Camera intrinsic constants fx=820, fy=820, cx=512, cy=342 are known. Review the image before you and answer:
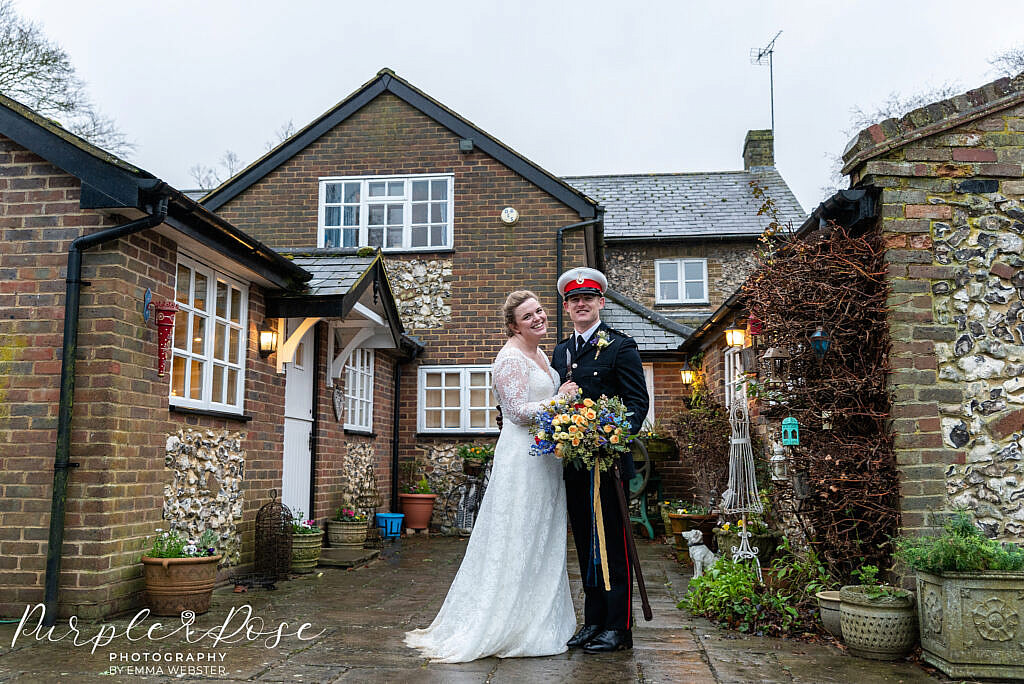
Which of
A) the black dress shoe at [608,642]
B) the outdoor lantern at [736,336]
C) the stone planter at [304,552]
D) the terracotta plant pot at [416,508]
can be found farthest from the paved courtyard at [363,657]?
the terracotta plant pot at [416,508]

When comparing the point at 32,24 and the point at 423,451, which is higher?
the point at 32,24

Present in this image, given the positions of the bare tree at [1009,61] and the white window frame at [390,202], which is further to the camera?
the bare tree at [1009,61]

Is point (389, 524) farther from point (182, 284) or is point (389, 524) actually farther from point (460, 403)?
point (182, 284)

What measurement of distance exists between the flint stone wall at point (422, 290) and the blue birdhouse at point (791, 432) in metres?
7.97

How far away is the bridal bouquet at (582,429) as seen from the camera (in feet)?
15.3

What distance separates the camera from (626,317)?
14492mm

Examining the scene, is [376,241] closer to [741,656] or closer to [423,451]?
[423,451]

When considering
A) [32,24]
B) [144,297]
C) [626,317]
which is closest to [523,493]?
[144,297]

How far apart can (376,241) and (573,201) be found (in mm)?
3271

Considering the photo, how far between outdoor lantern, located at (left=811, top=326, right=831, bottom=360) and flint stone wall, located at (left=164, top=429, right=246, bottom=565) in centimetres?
485

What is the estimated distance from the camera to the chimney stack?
70.7 feet

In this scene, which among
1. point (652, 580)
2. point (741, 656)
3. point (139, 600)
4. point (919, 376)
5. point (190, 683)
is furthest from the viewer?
point (652, 580)

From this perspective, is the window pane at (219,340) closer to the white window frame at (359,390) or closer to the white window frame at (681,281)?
the white window frame at (359,390)

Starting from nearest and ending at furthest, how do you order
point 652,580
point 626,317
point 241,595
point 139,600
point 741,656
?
point 741,656
point 139,600
point 241,595
point 652,580
point 626,317
